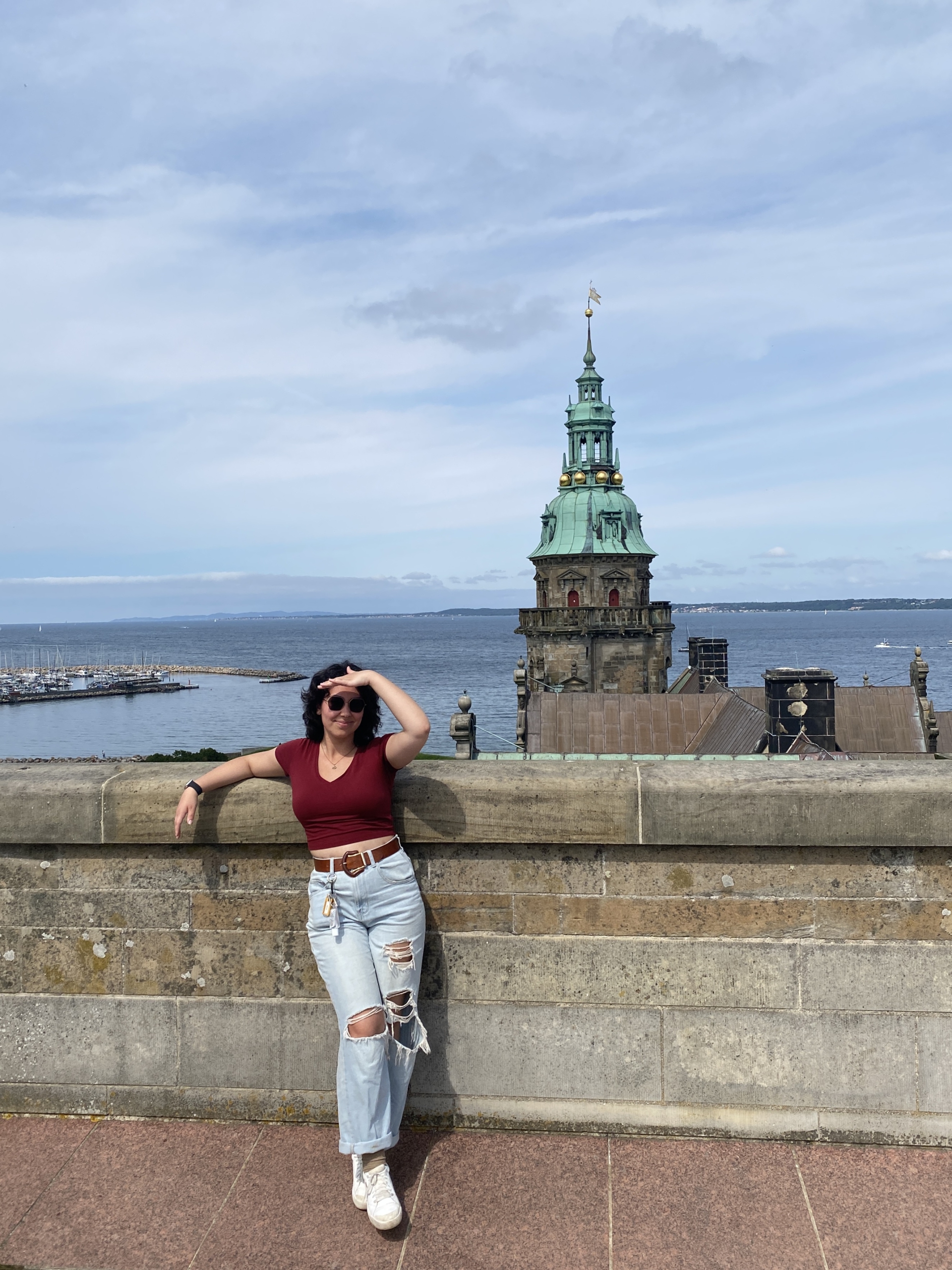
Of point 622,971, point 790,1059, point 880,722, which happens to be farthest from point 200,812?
point 880,722

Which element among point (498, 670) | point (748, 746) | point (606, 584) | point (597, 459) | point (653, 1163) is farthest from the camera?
point (498, 670)

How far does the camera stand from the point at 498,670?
153625 mm

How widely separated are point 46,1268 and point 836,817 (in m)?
3.66

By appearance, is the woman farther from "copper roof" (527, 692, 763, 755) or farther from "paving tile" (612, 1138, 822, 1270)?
"copper roof" (527, 692, 763, 755)

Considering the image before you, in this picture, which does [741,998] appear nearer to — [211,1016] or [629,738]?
[211,1016]

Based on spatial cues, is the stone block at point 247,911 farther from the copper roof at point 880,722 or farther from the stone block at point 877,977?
the copper roof at point 880,722

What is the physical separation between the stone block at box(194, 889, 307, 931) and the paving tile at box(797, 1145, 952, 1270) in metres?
2.53

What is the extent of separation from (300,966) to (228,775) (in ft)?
3.37

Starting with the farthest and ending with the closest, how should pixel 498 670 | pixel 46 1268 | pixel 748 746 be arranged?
pixel 498 670, pixel 748 746, pixel 46 1268

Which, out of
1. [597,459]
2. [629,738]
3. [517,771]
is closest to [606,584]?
[597,459]

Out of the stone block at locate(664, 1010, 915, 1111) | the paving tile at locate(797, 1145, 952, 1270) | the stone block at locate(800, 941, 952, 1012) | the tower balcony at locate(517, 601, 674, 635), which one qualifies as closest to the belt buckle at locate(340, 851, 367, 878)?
the stone block at locate(664, 1010, 915, 1111)

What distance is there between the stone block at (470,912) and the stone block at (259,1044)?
2.27 ft

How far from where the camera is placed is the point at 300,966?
4.44 m

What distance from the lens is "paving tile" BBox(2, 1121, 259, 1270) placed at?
11.3 ft
